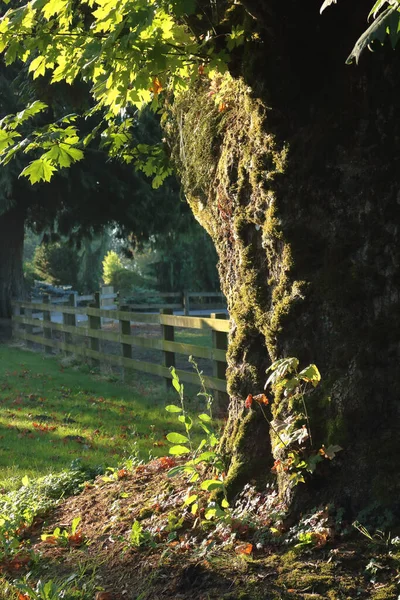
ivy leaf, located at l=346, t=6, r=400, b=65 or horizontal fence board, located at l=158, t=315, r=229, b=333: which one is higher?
ivy leaf, located at l=346, t=6, r=400, b=65

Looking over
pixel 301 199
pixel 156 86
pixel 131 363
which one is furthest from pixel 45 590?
pixel 131 363

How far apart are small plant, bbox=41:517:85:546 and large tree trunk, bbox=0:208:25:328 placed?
1662cm

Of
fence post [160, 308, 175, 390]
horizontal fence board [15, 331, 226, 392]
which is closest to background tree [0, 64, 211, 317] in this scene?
horizontal fence board [15, 331, 226, 392]

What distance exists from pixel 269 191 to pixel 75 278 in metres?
37.2

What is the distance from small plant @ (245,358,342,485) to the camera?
11.9 feet

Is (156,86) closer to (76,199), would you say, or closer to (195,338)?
(76,199)

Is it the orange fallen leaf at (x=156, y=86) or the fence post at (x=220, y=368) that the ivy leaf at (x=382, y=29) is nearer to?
the orange fallen leaf at (x=156, y=86)

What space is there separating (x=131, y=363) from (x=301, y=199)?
8893 millimetres

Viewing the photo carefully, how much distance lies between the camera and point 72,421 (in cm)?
974

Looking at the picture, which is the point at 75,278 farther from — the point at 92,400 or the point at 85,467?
the point at 85,467

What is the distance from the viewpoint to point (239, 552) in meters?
3.65

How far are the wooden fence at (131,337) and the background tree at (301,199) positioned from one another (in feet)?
15.6

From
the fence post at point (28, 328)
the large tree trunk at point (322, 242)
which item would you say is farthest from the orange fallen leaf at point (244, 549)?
the fence post at point (28, 328)

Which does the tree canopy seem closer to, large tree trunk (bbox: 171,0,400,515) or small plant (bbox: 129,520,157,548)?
large tree trunk (bbox: 171,0,400,515)
